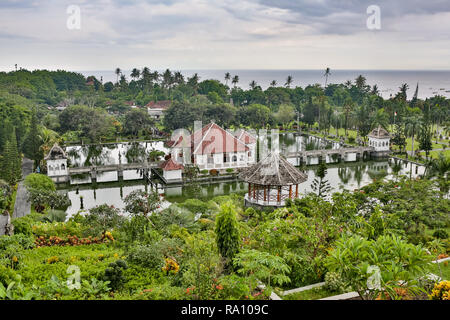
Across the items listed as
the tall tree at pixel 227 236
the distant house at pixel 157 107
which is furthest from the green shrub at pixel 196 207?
the distant house at pixel 157 107

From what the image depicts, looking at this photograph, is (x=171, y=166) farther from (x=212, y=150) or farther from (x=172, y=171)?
(x=212, y=150)

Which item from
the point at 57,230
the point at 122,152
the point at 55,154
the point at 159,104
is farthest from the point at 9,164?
the point at 159,104

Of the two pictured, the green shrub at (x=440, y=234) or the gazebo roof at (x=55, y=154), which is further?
the gazebo roof at (x=55, y=154)

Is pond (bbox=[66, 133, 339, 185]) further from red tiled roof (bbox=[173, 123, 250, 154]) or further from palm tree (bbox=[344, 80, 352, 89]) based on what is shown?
palm tree (bbox=[344, 80, 352, 89])

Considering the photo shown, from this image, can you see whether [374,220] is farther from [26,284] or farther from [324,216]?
[26,284]

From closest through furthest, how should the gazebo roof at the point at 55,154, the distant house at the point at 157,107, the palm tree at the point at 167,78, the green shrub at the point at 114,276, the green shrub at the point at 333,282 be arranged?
the green shrub at the point at 114,276
the green shrub at the point at 333,282
the gazebo roof at the point at 55,154
the distant house at the point at 157,107
the palm tree at the point at 167,78

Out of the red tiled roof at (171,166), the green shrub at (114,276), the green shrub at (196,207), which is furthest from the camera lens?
the red tiled roof at (171,166)

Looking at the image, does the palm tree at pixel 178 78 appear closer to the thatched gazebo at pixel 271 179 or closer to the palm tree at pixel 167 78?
the palm tree at pixel 167 78

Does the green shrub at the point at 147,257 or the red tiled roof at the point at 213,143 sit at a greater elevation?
the red tiled roof at the point at 213,143

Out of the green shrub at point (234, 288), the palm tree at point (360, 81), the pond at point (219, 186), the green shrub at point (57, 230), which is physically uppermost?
the palm tree at point (360, 81)
